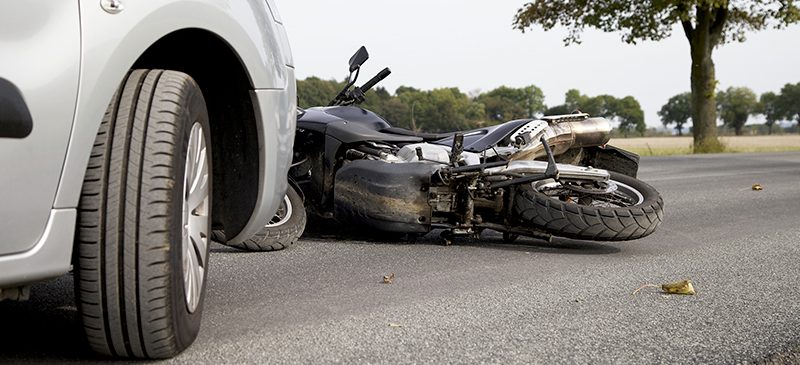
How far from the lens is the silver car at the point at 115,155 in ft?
7.00

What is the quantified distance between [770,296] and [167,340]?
266 cm

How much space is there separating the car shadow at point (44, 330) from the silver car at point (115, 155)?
22cm

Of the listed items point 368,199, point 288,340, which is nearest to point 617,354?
point 288,340

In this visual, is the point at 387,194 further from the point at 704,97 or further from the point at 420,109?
the point at 704,97

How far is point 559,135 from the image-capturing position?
630 cm

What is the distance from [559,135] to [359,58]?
1372 millimetres

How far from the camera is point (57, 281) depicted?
161 inches

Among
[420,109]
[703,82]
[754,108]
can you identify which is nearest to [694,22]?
[703,82]

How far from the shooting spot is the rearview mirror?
6184mm

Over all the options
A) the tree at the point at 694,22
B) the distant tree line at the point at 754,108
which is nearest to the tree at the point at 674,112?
the distant tree line at the point at 754,108

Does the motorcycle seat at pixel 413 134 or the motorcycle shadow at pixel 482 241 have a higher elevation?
the motorcycle seat at pixel 413 134

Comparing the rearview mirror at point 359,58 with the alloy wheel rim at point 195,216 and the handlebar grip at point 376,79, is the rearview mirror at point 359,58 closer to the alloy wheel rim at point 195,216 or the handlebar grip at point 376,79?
the handlebar grip at point 376,79

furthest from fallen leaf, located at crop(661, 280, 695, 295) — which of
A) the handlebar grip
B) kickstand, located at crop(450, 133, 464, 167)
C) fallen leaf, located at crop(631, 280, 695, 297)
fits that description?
the handlebar grip

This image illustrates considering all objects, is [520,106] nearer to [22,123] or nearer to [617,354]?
[617,354]
